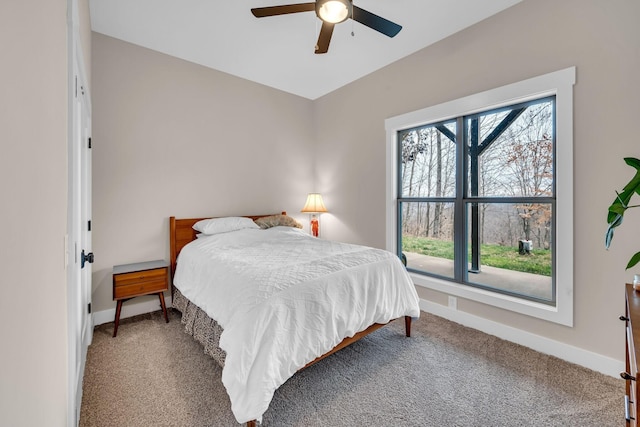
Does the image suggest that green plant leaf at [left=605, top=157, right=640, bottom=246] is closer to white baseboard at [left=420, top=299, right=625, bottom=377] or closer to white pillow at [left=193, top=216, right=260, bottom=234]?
white baseboard at [left=420, top=299, right=625, bottom=377]

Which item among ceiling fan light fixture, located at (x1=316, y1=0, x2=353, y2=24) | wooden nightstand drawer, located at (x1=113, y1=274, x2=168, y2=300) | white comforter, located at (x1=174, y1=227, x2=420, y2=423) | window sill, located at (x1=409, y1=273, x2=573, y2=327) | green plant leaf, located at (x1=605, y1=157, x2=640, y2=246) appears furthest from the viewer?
wooden nightstand drawer, located at (x1=113, y1=274, x2=168, y2=300)

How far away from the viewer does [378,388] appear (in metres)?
1.89

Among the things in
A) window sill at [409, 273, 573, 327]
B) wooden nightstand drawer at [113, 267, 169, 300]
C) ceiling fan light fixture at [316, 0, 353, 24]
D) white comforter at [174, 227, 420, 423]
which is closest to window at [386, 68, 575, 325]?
window sill at [409, 273, 573, 327]

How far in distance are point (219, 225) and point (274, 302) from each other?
1.88 m

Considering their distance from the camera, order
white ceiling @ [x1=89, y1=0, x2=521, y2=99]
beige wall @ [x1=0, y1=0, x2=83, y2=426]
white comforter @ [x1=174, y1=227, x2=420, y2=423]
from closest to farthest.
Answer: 1. beige wall @ [x1=0, y1=0, x2=83, y2=426]
2. white comforter @ [x1=174, y1=227, x2=420, y2=423]
3. white ceiling @ [x1=89, y1=0, x2=521, y2=99]

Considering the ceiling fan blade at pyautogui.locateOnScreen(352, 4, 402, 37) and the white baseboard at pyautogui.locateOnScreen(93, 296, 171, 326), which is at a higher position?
the ceiling fan blade at pyautogui.locateOnScreen(352, 4, 402, 37)

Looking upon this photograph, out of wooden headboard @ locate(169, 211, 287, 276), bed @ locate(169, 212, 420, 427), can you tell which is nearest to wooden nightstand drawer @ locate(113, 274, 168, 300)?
bed @ locate(169, 212, 420, 427)

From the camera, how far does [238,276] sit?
1.94 meters

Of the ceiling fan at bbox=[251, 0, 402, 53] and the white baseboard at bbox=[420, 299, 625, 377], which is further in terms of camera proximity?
the white baseboard at bbox=[420, 299, 625, 377]

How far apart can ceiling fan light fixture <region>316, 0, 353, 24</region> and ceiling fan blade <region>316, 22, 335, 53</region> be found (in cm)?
5

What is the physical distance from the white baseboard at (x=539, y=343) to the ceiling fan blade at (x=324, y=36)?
2.76 metres

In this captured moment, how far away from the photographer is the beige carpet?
1.64 meters

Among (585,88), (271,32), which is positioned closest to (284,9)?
(271,32)

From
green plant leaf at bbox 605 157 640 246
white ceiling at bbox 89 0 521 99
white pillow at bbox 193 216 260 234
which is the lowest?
white pillow at bbox 193 216 260 234
